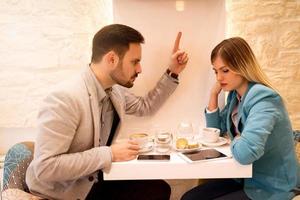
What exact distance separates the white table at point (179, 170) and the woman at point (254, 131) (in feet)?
0.16

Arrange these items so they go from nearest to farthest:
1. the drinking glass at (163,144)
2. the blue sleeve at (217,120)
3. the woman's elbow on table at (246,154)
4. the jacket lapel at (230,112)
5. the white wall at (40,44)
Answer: the woman's elbow on table at (246,154)
the drinking glass at (163,144)
the jacket lapel at (230,112)
the blue sleeve at (217,120)
the white wall at (40,44)

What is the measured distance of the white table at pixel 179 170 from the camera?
1165 mm

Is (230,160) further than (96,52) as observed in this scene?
No

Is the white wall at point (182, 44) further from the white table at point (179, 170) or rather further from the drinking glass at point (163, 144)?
the white table at point (179, 170)

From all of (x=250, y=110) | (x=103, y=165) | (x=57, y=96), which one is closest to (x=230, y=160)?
(x=250, y=110)

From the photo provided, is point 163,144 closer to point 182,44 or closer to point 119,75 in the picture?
point 119,75

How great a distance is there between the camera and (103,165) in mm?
1195

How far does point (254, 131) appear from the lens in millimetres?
1164

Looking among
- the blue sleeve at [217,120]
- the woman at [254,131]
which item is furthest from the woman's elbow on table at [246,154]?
the blue sleeve at [217,120]

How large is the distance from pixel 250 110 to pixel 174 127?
23.4 inches

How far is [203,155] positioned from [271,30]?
3.03 feet

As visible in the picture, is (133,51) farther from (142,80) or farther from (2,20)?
(2,20)

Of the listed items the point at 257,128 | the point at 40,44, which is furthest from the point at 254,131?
the point at 40,44

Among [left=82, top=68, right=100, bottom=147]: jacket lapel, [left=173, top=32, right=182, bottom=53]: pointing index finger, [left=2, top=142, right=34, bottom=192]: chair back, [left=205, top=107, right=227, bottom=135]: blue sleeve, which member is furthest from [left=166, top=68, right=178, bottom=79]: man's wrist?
[left=2, top=142, right=34, bottom=192]: chair back
